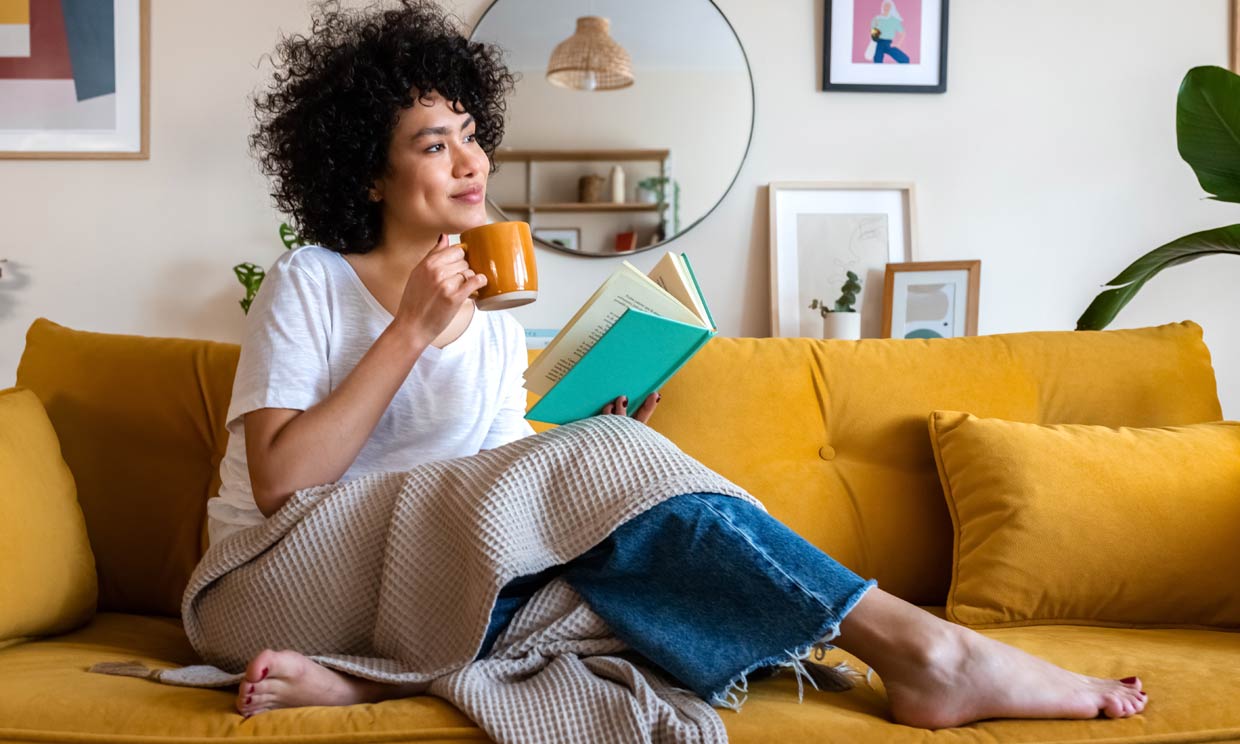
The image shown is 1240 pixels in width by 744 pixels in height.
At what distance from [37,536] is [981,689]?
1200mm

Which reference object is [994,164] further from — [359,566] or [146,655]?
[146,655]

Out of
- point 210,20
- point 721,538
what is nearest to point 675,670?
point 721,538

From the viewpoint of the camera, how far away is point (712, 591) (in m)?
1.13

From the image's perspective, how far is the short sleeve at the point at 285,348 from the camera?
1.33 meters

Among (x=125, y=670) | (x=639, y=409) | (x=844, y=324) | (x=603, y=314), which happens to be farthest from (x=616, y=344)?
(x=844, y=324)

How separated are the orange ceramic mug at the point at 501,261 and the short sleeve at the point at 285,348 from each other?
0.76 feet

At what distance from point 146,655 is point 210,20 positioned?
1.62 m

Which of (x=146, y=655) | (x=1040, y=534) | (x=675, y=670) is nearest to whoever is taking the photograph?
(x=675, y=670)

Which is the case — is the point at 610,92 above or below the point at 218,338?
above

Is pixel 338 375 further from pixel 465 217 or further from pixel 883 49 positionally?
pixel 883 49

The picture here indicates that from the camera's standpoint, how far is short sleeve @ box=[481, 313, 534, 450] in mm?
1599

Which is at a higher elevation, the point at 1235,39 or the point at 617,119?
the point at 1235,39

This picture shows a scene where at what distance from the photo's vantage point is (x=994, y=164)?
2520 millimetres

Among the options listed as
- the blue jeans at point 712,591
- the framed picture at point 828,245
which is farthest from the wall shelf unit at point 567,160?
the blue jeans at point 712,591
